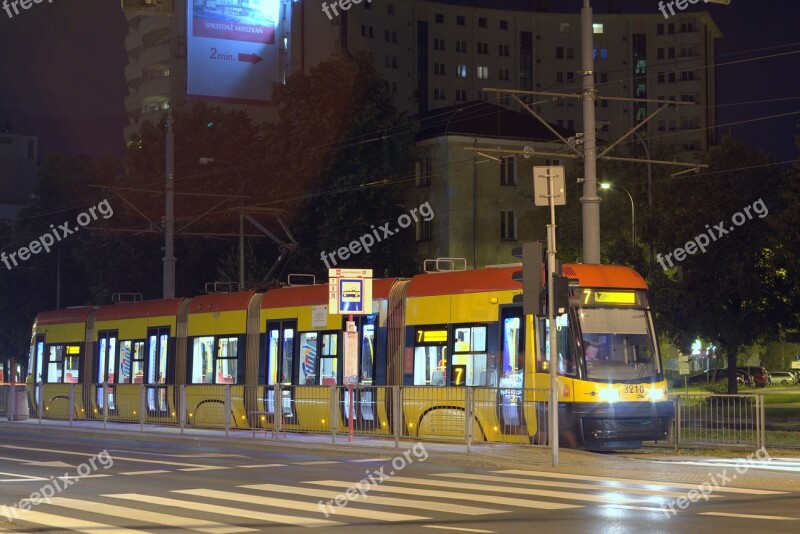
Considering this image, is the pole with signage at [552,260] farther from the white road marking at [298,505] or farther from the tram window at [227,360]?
the tram window at [227,360]

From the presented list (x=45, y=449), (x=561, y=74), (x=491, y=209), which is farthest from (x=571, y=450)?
(x=561, y=74)

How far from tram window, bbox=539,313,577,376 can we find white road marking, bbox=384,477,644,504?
4842 millimetres

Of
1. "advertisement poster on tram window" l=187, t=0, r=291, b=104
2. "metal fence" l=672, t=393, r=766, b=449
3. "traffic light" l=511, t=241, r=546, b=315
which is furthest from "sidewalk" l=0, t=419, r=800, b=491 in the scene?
"advertisement poster on tram window" l=187, t=0, r=291, b=104

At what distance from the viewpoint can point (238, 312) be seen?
30406mm

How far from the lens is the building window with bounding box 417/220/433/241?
2287 inches

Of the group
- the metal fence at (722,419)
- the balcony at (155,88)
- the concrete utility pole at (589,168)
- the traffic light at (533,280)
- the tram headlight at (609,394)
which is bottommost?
the metal fence at (722,419)

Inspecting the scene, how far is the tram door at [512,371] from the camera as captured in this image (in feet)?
70.5

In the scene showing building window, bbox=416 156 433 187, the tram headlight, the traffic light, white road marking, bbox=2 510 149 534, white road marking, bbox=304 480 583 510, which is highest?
building window, bbox=416 156 433 187

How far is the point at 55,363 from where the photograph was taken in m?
38.2

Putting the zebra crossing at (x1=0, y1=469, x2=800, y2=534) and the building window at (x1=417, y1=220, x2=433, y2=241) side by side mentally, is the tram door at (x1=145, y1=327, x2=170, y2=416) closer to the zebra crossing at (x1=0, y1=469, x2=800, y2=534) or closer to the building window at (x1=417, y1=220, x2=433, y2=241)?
the zebra crossing at (x1=0, y1=469, x2=800, y2=534)

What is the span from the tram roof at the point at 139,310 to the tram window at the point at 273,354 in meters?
4.54

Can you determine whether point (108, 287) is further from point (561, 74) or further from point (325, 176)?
point (561, 74)

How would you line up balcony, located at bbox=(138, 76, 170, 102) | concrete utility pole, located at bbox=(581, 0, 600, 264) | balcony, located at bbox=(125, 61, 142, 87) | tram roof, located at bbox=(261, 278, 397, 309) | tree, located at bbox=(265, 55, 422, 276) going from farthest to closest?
balcony, located at bbox=(125, 61, 142, 87) < balcony, located at bbox=(138, 76, 170, 102) < tree, located at bbox=(265, 55, 422, 276) < tram roof, located at bbox=(261, 278, 397, 309) < concrete utility pole, located at bbox=(581, 0, 600, 264)

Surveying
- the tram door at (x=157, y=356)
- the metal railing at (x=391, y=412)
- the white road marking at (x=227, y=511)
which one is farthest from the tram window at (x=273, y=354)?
the white road marking at (x=227, y=511)
